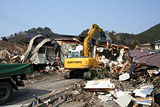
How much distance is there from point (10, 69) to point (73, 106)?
2928 mm

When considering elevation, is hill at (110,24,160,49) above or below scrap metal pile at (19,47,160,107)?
above

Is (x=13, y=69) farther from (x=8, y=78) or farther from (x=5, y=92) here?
(x=5, y=92)

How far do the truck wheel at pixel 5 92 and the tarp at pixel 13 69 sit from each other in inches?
15.1

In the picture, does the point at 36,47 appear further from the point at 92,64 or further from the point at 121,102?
the point at 121,102

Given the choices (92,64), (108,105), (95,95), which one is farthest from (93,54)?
(108,105)

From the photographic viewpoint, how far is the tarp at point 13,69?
18.6 ft

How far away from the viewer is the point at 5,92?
5820mm

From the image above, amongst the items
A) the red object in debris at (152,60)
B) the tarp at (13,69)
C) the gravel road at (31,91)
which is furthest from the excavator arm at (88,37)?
the tarp at (13,69)

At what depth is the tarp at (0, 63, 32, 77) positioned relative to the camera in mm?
5672

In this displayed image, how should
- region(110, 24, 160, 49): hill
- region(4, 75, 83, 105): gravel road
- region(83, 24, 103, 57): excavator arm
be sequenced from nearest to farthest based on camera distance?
region(4, 75, 83, 105): gravel road
region(83, 24, 103, 57): excavator arm
region(110, 24, 160, 49): hill

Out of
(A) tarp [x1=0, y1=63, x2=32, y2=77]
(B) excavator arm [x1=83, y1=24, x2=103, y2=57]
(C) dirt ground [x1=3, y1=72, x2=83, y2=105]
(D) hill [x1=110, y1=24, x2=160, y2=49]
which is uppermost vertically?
(D) hill [x1=110, y1=24, x2=160, y2=49]

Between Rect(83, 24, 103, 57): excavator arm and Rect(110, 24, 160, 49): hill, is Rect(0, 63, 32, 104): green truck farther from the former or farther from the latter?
Rect(110, 24, 160, 49): hill

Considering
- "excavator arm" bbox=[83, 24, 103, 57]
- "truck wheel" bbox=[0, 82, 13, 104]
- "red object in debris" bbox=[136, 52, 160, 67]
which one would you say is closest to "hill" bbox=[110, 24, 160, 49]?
"excavator arm" bbox=[83, 24, 103, 57]

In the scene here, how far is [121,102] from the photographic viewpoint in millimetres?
5473
